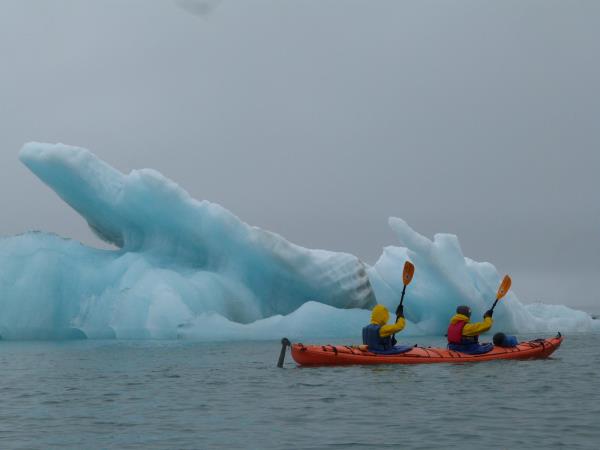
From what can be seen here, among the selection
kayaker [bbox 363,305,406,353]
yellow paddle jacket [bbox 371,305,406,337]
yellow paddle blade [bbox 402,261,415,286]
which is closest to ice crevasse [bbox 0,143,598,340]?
yellow paddle blade [bbox 402,261,415,286]

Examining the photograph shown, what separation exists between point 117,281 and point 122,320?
57.3 inches

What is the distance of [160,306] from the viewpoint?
2542cm

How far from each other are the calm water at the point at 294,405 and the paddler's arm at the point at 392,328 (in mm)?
646

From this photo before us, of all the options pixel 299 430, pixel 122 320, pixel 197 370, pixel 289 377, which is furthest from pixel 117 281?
pixel 299 430

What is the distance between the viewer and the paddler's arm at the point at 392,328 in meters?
15.9

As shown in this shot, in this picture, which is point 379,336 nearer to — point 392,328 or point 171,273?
point 392,328

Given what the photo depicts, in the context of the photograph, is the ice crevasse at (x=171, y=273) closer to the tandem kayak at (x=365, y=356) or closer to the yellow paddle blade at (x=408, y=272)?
the yellow paddle blade at (x=408, y=272)

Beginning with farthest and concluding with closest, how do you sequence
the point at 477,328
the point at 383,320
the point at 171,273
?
1. the point at 171,273
2. the point at 477,328
3. the point at 383,320

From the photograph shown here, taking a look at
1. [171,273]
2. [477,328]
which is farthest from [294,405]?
[171,273]

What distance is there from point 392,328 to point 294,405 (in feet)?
15.4

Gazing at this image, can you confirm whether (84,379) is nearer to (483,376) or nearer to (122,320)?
(483,376)

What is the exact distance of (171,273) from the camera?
1042 inches

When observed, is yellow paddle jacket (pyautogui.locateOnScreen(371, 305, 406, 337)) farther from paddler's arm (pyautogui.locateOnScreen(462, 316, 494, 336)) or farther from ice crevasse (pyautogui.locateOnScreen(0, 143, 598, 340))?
ice crevasse (pyautogui.locateOnScreen(0, 143, 598, 340))

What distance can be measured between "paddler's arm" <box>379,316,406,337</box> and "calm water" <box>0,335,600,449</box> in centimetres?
65
